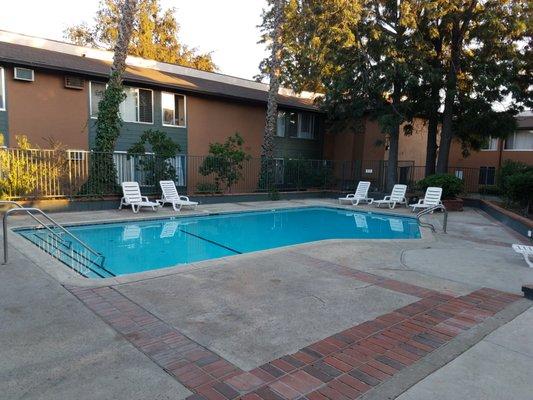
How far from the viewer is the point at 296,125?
23.4 metres

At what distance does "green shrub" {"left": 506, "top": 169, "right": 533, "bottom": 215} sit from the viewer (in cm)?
1184

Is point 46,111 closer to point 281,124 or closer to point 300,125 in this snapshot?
point 281,124

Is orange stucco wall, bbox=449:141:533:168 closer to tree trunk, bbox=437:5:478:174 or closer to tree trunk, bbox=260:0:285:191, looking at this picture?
tree trunk, bbox=437:5:478:174

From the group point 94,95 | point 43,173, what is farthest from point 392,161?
point 43,173

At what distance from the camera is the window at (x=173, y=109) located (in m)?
17.9

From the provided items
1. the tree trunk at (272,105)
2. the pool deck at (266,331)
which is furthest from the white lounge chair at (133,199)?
the tree trunk at (272,105)

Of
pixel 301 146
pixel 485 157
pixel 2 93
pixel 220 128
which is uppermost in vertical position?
pixel 2 93

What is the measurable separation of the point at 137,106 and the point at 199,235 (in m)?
9.12

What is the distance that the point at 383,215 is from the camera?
1498 centimetres

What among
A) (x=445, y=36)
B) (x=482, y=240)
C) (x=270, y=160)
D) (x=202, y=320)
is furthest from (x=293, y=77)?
(x=202, y=320)

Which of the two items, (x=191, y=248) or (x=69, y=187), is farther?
(x=69, y=187)

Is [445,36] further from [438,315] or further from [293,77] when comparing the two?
[438,315]

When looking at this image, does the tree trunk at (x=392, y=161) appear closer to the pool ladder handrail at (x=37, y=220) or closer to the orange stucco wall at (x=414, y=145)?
the orange stucco wall at (x=414, y=145)

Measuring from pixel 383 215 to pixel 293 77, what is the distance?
10963 millimetres
